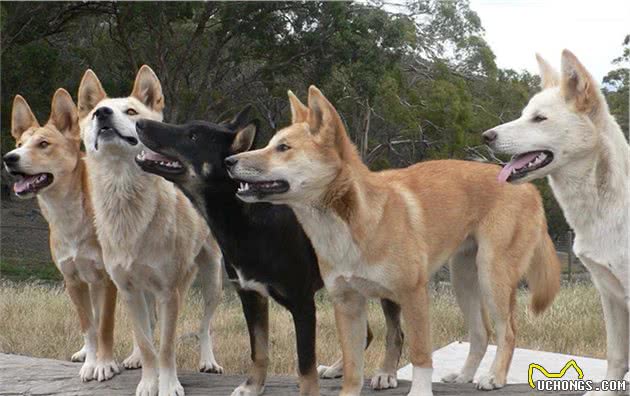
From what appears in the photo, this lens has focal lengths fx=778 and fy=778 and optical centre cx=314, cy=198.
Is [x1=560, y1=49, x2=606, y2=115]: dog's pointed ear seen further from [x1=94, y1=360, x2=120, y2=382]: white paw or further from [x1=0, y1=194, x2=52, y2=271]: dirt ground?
[x1=0, y1=194, x2=52, y2=271]: dirt ground

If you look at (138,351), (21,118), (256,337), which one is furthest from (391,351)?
(21,118)

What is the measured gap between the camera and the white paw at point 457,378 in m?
5.15

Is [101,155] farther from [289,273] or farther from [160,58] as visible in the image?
[160,58]

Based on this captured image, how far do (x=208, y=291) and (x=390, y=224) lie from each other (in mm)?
1966

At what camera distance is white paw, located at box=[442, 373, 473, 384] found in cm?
515

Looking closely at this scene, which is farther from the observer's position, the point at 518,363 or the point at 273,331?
the point at 273,331

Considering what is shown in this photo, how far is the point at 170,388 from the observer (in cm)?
479

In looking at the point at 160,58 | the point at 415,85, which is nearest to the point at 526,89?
the point at 415,85

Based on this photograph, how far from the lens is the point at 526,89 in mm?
34219

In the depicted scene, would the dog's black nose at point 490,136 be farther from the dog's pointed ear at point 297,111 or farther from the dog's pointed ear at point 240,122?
the dog's pointed ear at point 240,122

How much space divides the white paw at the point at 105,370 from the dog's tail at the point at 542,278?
2.88 m

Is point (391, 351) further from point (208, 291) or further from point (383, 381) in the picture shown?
point (208, 291)

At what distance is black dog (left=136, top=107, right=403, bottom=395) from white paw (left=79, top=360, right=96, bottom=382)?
144cm

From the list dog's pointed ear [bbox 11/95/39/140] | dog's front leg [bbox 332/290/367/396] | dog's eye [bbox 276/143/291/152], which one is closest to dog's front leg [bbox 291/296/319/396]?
dog's front leg [bbox 332/290/367/396]
